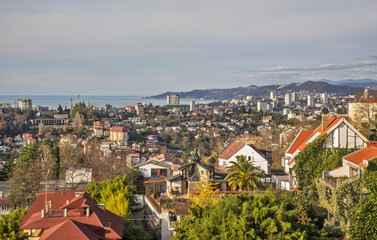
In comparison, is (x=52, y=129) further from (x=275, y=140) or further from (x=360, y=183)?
(x=360, y=183)

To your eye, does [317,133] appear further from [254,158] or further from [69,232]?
[69,232]

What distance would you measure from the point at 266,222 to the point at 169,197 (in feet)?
27.5

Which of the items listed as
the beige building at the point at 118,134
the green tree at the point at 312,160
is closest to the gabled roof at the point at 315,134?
the green tree at the point at 312,160

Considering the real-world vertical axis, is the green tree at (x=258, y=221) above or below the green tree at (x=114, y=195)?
above

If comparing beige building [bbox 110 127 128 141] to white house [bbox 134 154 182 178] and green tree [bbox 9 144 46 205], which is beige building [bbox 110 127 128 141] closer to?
white house [bbox 134 154 182 178]

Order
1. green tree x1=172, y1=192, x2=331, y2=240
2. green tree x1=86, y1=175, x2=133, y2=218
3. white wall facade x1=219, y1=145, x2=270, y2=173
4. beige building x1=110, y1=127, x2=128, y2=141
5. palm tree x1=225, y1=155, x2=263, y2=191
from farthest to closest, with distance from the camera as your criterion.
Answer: beige building x1=110, y1=127, x2=128, y2=141, white wall facade x1=219, y1=145, x2=270, y2=173, palm tree x1=225, y1=155, x2=263, y2=191, green tree x1=86, y1=175, x2=133, y2=218, green tree x1=172, y1=192, x2=331, y2=240

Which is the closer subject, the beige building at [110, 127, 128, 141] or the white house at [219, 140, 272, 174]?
the white house at [219, 140, 272, 174]

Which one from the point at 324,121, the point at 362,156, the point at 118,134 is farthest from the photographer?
the point at 118,134

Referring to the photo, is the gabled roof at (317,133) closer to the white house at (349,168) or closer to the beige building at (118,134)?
the white house at (349,168)

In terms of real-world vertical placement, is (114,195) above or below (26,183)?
above

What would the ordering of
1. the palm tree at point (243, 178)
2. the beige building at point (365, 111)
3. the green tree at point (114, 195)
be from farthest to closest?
the beige building at point (365, 111) < the palm tree at point (243, 178) < the green tree at point (114, 195)

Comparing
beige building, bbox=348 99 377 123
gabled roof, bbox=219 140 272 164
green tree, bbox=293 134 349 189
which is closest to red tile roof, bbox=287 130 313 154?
green tree, bbox=293 134 349 189

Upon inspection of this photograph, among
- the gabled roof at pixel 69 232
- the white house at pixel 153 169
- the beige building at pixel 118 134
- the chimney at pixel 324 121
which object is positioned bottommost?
the beige building at pixel 118 134

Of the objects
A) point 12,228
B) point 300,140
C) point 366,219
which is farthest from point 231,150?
point 12,228
